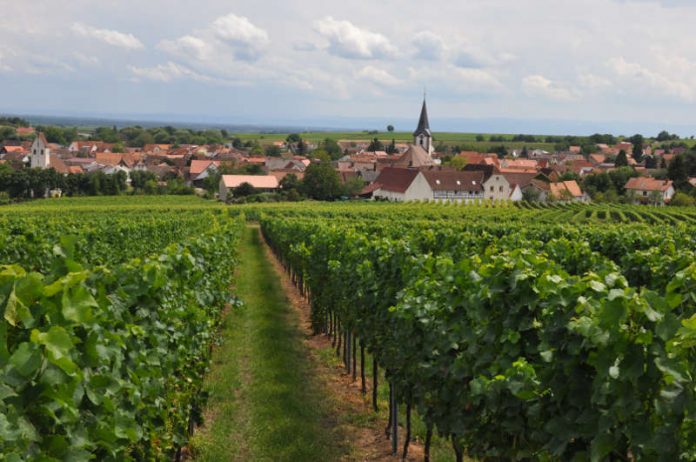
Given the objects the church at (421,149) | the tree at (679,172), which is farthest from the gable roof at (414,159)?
the tree at (679,172)

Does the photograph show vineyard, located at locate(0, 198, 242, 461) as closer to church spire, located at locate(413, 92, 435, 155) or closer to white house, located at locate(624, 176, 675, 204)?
white house, located at locate(624, 176, 675, 204)

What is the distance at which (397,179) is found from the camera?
3666 inches

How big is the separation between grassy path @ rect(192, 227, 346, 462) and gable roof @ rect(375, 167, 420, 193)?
7523cm

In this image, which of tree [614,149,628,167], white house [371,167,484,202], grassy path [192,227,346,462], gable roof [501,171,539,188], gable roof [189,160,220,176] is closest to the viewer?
grassy path [192,227,346,462]

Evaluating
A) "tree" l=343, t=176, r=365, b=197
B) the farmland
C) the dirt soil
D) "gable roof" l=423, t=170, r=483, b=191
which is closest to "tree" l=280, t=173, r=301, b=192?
"tree" l=343, t=176, r=365, b=197

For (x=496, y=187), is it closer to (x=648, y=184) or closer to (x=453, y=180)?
(x=453, y=180)

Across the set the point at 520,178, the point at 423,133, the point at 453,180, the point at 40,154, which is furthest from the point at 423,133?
the point at 40,154

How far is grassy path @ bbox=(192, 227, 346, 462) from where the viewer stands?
779 cm

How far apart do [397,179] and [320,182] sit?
11.9m

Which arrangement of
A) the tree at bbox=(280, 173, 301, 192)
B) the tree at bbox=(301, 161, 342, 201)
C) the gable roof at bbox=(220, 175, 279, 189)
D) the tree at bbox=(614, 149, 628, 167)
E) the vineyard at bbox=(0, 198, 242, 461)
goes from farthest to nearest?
the tree at bbox=(614, 149, 628, 167)
the gable roof at bbox=(220, 175, 279, 189)
the tree at bbox=(280, 173, 301, 192)
the tree at bbox=(301, 161, 342, 201)
the vineyard at bbox=(0, 198, 242, 461)

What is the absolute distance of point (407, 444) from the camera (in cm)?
733

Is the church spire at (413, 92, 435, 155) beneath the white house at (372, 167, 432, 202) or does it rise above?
above

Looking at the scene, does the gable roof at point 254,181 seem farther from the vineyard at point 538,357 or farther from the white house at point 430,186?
the vineyard at point 538,357

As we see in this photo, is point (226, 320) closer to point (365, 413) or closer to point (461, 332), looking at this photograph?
point (365, 413)
